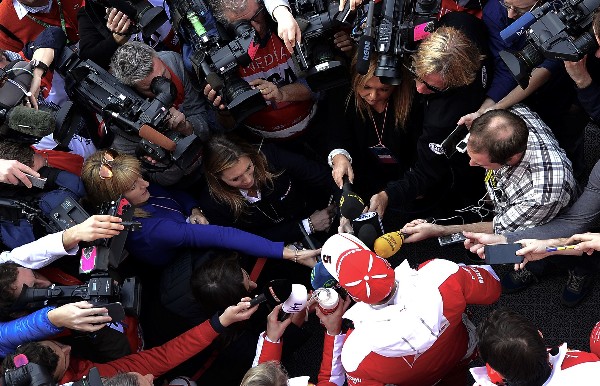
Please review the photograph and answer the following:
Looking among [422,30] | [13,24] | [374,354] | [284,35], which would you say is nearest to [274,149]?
[284,35]

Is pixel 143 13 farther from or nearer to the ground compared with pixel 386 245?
farther from the ground

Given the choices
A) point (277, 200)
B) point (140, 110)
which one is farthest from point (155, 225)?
point (277, 200)

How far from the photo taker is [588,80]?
3.02 m

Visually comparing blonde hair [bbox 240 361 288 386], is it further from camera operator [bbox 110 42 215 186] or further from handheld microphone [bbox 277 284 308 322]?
camera operator [bbox 110 42 215 186]

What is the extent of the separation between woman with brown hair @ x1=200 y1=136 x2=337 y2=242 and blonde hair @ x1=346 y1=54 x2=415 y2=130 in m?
0.50

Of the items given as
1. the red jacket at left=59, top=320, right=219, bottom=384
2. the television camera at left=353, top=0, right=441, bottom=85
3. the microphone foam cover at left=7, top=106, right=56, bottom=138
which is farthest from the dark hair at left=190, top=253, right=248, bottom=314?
the television camera at left=353, top=0, right=441, bottom=85

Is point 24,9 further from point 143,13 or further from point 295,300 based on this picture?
point 295,300

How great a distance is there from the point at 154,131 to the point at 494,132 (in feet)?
Result: 5.26

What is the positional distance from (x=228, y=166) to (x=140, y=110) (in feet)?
1.72

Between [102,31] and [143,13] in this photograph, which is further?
[102,31]

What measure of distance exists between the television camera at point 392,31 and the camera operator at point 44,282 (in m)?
1.40

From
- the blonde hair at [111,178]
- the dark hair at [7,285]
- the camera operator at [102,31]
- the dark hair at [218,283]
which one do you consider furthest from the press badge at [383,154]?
the dark hair at [7,285]

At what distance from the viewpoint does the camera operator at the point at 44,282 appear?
9.29 ft

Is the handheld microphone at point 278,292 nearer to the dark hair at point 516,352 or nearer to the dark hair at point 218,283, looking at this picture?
the dark hair at point 218,283
